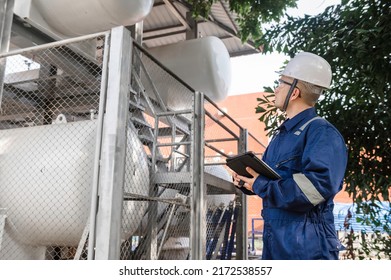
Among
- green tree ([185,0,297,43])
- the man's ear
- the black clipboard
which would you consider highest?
green tree ([185,0,297,43])

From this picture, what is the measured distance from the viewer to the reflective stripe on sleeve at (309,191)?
1.80 m

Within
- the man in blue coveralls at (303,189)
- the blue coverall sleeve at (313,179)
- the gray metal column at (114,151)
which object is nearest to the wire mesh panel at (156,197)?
the gray metal column at (114,151)

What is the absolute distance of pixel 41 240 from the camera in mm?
3568

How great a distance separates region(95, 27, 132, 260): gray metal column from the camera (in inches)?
111

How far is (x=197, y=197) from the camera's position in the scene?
414 centimetres

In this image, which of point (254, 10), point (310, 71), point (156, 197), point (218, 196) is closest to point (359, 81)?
point (310, 71)

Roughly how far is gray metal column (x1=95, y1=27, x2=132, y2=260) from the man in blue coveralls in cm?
107

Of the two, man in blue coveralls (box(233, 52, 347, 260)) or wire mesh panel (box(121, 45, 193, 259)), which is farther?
wire mesh panel (box(121, 45, 193, 259))

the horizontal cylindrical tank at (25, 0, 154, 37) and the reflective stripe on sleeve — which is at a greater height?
the horizontal cylindrical tank at (25, 0, 154, 37)

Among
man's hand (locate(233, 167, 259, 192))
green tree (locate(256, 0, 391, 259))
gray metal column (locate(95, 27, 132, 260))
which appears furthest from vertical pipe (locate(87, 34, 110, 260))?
green tree (locate(256, 0, 391, 259))

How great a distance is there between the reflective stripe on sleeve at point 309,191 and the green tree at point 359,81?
2.20 meters

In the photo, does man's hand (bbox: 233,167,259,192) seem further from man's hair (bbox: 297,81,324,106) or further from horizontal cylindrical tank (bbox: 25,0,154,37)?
horizontal cylindrical tank (bbox: 25,0,154,37)
